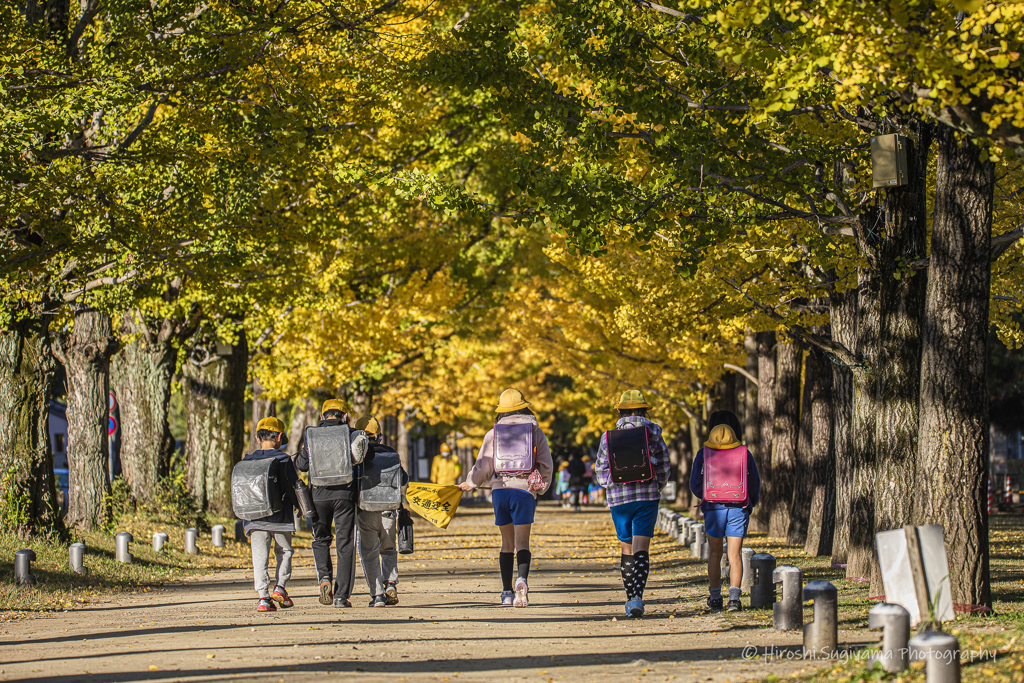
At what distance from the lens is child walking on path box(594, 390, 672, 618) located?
374 inches

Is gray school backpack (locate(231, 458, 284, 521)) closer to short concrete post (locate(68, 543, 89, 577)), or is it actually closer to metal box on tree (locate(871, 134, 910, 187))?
short concrete post (locate(68, 543, 89, 577))

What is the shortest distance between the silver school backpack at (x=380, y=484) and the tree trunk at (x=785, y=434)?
10.4m

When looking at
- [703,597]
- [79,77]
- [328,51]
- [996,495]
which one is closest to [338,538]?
[703,597]

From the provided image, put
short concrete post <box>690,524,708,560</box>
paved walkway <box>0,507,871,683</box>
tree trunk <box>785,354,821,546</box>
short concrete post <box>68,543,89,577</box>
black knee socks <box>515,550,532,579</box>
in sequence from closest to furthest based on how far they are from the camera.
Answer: paved walkway <box>0,507,871,683</box>, black knee socks <box>515,550,532,579</box>, short concrete post <box>68,543,89,577</box>, short concrete post <box>690,524,708,560</box>, tree trunk <box>785,354,821,546</box>

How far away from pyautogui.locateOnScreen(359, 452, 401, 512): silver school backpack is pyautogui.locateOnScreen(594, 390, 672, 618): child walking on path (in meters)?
1.91

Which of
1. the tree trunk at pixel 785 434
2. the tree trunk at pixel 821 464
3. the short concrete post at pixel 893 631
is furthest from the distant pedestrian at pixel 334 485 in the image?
the tree trunk at pixel 785 434

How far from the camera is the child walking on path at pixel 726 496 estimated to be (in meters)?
9.70

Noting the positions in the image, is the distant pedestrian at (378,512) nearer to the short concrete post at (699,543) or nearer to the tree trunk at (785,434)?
the short concrete post at (699,543)

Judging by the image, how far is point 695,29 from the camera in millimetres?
10188

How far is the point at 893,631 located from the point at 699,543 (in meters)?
10.4

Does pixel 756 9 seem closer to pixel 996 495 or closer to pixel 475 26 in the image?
pixel 475 26

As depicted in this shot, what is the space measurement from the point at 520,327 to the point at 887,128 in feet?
68.9

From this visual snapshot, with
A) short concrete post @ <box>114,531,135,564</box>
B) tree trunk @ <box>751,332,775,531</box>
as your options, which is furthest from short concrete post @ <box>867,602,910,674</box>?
tree trunk @ <box>751,332,775,531</box>

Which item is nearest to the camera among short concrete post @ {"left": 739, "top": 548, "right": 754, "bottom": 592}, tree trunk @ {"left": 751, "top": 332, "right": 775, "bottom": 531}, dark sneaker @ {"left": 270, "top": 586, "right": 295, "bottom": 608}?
dark sneaker @ {"left": 270, "top": 586, "right": 295, "bottom": 608}
